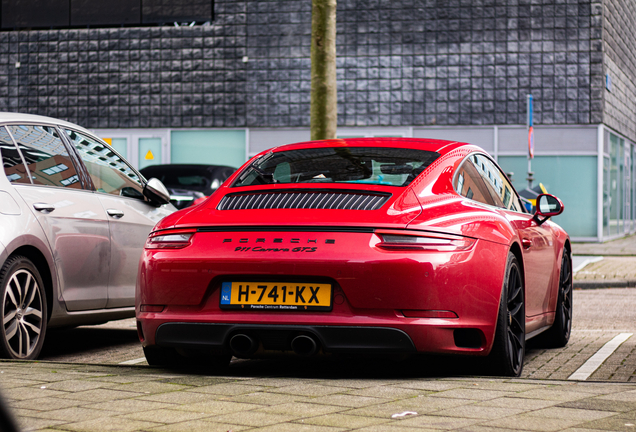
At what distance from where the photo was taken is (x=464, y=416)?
11.6 ft

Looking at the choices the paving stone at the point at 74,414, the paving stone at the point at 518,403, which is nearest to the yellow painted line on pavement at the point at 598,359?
the paving stone at the point at 518,403

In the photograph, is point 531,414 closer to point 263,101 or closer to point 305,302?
point 305,302

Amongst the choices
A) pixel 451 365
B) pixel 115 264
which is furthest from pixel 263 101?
pixel 451 365

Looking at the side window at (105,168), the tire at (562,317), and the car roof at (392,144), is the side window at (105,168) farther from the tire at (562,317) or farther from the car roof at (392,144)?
the tire at (562,317)

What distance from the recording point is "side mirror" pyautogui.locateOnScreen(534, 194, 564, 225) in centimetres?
621

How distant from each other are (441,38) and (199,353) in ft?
57.5

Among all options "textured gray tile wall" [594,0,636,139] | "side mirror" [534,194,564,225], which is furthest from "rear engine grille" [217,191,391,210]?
"textured gray tile wall" [594,0,636,139]

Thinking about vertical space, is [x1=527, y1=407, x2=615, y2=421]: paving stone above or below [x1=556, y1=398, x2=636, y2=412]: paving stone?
above

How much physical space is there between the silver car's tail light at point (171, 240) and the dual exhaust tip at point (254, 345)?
536 mm

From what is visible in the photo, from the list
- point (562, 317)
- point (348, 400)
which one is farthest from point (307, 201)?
point (562, 317)

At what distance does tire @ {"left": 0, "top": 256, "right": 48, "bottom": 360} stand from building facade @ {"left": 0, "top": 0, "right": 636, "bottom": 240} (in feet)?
54.6

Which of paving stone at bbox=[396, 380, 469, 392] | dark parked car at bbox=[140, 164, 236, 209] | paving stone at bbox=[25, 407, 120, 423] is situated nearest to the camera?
paving stone at bbox=[25, 407, 120, 423]

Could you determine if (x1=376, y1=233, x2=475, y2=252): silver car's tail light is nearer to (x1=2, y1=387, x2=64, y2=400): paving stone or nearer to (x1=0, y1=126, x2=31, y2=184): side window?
(x1=2, y1=387, x2=64, y2=400): paving stone

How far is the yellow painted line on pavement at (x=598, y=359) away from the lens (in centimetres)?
540
